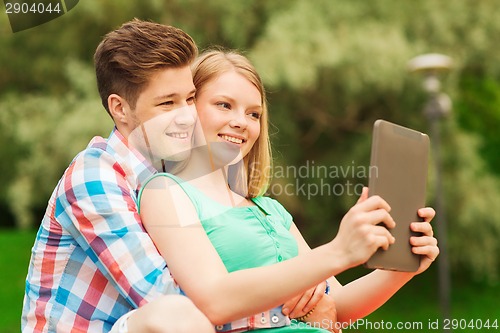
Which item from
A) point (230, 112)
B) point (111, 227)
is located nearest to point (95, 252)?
point (111, 227)

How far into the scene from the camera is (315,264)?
150cm

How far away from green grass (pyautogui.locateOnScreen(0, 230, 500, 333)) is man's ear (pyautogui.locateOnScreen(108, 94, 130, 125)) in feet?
26.1

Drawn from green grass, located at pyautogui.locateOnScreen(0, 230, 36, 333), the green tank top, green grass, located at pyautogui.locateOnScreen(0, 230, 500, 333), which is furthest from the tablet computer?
green grass, located at pyautogui.locateOnScreen(0, 230, 500, 333)

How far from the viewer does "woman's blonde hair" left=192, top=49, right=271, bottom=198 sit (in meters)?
→ 2.11

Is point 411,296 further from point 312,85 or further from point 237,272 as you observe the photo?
point 237,272

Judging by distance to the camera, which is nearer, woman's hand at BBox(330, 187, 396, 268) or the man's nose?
woman's hand at BBox(330, 187, 396, 268)

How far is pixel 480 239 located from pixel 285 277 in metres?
8.86

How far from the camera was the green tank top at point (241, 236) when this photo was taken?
5.82 ft

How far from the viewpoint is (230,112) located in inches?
80.7

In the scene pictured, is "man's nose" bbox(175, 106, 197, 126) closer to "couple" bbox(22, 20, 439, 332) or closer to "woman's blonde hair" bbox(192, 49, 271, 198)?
"couple" bbox(22, 20, 439, 332)

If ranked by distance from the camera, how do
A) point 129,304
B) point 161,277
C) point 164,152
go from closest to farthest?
point 161,277
point 129,304
point 164,152

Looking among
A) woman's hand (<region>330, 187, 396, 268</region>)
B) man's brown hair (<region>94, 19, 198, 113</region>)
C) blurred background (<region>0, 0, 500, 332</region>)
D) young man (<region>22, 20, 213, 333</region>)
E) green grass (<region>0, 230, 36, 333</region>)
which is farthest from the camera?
blurred background (<region>0, 0, 500, 332</region>)

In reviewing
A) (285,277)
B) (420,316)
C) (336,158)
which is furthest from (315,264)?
(420,316)

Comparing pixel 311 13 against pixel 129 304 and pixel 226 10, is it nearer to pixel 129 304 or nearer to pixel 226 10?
pixel 226 10
